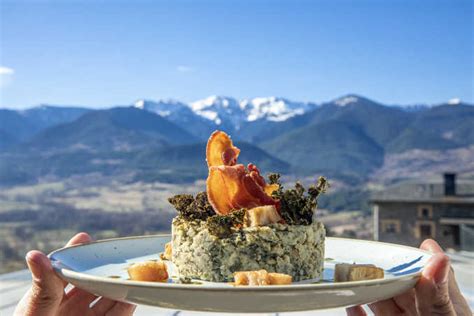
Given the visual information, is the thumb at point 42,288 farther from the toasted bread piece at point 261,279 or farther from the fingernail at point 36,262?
the toasted bread piece at point 261,279

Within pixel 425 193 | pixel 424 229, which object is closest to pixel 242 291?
pixel 424 229

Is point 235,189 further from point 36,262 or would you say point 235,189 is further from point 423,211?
point 423,211

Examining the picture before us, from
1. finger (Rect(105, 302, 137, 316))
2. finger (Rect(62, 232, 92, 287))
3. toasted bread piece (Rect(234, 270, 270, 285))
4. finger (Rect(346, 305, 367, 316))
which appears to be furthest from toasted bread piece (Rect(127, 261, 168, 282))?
finger (Rect(346, 305, 367, 316))

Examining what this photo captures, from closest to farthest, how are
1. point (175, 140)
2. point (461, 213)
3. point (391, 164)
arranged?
point (461, 213) < point (391, 164) < point (175, 140)

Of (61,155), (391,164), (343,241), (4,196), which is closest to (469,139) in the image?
(391,164)

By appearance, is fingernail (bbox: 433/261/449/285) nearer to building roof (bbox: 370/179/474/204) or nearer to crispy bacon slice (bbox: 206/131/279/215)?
crispy bacon slice (bbox: 206/131/279/215)

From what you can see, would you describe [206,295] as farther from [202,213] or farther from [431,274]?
[202,213]
